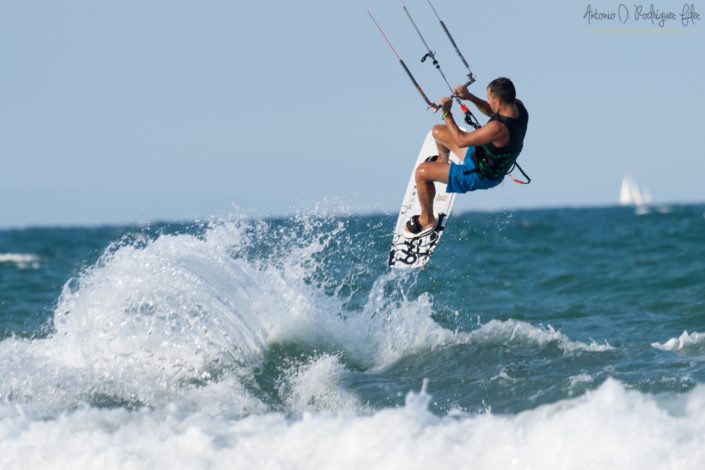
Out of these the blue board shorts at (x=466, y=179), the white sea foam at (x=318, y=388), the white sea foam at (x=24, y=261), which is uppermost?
the blue board shorts at (x=466, y=179)

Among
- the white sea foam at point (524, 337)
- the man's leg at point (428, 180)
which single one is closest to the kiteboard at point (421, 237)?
the man's leg at point (428, 180)

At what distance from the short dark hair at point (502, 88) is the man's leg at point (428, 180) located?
3.57ft

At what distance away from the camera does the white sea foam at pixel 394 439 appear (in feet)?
20.6

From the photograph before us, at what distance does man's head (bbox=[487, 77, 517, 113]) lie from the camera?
8.28 m

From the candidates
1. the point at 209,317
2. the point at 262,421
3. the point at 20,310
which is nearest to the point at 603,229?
the point at 20,310

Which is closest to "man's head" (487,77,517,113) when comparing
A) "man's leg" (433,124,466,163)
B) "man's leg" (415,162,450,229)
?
"man's leg" (433,124,466,163)

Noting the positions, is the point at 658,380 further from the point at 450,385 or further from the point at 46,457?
the point at 46,457

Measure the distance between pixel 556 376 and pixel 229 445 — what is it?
3067 mm

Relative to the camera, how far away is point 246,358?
9.67 metres

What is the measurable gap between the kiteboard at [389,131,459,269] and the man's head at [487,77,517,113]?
6.78 feet

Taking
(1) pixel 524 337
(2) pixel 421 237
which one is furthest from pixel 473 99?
(1) pixel 524 337

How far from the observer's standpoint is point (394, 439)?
6.62m

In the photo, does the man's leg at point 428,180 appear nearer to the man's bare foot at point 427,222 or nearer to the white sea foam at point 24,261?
the man's bare foot at point 427,222

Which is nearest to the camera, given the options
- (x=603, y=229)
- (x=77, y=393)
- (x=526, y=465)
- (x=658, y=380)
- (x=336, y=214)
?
(x=526, y=465)
